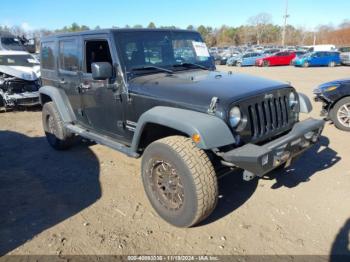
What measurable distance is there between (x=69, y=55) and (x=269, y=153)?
3493 millimetres

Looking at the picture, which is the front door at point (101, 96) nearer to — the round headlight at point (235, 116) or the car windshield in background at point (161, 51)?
the car windshield in background at point (161, 51)

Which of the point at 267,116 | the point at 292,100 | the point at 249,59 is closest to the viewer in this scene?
the point at 267,116

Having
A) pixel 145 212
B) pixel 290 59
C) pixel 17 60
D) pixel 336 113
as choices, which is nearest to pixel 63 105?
pixel 145 212

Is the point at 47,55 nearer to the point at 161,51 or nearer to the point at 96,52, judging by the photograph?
the point at 96,52

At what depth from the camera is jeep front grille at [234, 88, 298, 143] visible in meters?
3.19

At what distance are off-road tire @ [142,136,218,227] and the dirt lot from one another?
258mm

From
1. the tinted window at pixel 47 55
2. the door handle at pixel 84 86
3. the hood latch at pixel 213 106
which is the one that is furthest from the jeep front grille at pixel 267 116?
the tinted window at pixel 47 55

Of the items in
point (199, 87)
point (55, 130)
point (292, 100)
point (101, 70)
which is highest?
point (101, 70)

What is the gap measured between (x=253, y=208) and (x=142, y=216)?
131 cm

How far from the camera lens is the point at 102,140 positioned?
438 centimetres

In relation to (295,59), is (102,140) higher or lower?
lower

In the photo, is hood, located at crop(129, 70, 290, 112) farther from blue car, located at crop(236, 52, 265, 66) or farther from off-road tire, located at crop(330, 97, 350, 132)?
blue car, located at crop(236, 52, 265, 66)

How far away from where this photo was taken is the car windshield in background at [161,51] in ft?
13.0

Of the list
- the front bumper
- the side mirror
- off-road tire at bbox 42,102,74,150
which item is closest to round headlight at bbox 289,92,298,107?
the front bumper
